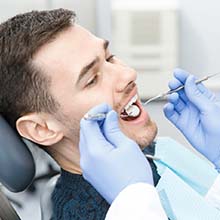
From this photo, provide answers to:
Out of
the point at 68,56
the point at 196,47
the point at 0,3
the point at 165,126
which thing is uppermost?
the point at 68,56

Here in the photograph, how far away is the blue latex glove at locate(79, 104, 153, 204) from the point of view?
1215mm

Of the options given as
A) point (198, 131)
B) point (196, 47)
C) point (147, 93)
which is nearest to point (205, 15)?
point (196, 47)

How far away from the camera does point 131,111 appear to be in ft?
4.82

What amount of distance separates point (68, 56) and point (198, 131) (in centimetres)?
44

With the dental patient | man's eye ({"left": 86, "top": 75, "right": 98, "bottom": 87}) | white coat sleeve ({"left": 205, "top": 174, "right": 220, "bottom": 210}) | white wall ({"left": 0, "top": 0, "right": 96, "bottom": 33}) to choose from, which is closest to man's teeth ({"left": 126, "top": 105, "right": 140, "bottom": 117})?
the dental patient

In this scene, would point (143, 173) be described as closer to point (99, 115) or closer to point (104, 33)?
point (99, 115)

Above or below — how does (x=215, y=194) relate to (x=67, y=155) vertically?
below

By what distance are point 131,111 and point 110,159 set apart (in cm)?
28

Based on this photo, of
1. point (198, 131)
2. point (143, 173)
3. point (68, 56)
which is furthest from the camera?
point (198, 131)

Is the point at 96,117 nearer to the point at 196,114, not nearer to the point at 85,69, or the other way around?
the point at 85,69

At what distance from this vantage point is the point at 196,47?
2547 mm

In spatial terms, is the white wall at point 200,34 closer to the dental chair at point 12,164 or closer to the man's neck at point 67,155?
the man's neck at point 67,155

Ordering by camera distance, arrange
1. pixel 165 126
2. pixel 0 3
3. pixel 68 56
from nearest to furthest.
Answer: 1. pixel 68 56
2. pixel 0 3
3. pixel 165 126

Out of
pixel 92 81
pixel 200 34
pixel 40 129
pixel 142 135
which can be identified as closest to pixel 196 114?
pixel 142 135
